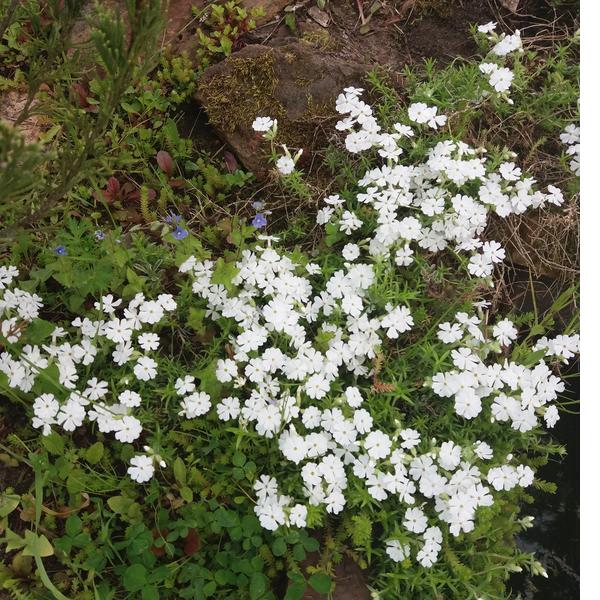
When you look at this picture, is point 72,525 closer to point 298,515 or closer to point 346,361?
point 298,515

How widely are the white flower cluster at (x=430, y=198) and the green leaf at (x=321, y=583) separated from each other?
1475 millimetres

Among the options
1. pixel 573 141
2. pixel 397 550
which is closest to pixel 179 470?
pixel 397 550

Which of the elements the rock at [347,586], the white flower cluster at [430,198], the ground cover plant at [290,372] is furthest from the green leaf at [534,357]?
the rock at [347,586]

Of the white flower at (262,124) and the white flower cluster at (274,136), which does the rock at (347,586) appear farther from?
the white flower at (262,124)

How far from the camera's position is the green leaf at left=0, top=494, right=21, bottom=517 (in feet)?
9.46

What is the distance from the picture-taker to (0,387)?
2889 millimetres

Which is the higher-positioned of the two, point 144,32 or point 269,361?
point 144,32

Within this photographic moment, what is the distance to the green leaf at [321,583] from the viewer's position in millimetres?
2654

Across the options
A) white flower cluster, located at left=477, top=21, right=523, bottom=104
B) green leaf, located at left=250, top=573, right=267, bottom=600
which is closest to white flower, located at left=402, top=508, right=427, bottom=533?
green leaf, located at left=250, top=573, right=267, bottom=600

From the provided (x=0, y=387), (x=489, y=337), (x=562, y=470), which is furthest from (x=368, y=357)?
(x=0, y=387)

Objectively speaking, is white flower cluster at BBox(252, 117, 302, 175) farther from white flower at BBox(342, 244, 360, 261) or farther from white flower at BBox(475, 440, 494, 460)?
white flower at BBox(475, 440, 494, 460)

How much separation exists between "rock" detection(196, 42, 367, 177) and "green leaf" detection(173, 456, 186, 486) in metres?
1.73
